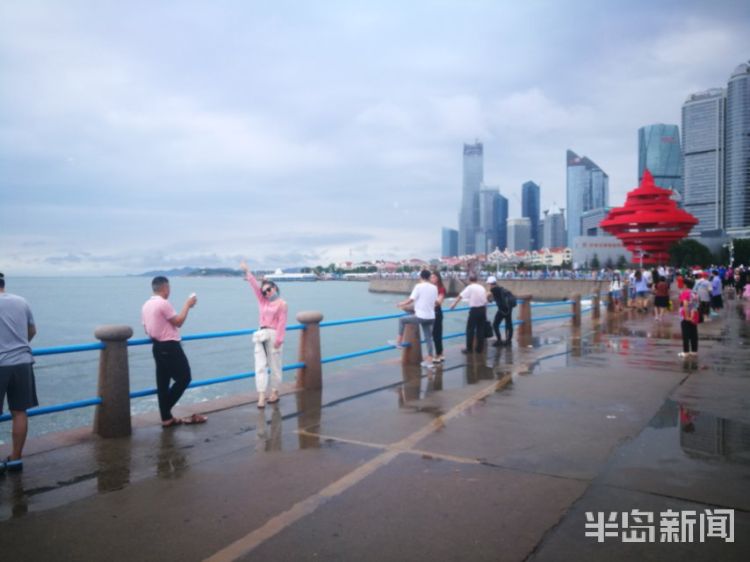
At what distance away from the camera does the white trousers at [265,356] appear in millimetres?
6856

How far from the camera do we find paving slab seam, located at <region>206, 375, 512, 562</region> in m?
3.33

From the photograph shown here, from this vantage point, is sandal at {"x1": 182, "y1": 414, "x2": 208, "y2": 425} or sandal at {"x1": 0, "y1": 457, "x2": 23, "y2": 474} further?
sandal at {"x1": 182, "y1": 414, "x2": 208, "y2": 425}

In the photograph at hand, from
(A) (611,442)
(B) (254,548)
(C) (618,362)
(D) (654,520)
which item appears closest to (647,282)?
(C) (618,362)

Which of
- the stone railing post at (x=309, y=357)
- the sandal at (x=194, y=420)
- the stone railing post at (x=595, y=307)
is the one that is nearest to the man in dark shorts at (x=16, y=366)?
the sandal at (x=194, y=420)

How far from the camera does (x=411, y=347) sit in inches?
409

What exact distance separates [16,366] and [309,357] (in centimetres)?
406

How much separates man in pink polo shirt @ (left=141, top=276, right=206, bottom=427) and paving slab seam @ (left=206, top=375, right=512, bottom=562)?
8.34 feet

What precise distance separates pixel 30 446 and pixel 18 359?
1.30 metres

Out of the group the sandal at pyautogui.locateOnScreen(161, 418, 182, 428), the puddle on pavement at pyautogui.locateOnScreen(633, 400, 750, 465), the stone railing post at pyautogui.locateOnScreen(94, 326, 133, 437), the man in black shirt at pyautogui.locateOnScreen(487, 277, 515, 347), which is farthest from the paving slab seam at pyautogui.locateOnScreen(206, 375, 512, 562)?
the man in black shirt at pyautogui.locateOnScreen(487, 277, 515, 347)

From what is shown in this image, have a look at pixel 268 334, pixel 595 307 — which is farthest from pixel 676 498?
pixel 595 307

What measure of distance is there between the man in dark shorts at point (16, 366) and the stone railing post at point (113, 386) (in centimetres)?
98

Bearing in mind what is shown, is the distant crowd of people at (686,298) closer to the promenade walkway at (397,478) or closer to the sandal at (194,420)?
the promenade walkway at (397,478)

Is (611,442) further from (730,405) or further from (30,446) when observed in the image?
(30,446)

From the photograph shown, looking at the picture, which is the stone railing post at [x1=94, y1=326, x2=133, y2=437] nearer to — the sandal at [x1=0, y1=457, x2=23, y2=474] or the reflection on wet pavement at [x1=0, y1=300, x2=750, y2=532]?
the reflection on wet pavement at [x1=0, y1=300, x2=750, y2=532]
